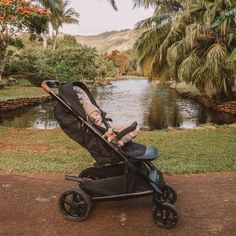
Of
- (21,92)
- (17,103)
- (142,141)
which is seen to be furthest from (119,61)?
(142,141)

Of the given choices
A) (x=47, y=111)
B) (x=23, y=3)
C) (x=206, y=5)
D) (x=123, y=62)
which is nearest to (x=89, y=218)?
(x=206, y=5)

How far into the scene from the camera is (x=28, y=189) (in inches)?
211

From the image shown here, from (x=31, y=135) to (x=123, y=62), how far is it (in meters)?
83.2

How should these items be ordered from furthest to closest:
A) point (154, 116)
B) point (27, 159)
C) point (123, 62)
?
1. point (123, 62)
2. point (154, 116)
3. point (27, 159)

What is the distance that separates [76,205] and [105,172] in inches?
18.9

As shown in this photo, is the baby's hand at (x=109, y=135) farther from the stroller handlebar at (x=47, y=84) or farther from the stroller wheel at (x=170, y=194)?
the stroller wheel at (x=170, y=194)

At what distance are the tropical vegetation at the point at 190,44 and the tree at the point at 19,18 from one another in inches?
266

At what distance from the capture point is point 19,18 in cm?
2375

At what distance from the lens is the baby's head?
14.3 feet

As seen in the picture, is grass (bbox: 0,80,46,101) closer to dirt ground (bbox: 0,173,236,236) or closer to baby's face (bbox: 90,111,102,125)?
dirt ground (bbox: 0,173,236,236)

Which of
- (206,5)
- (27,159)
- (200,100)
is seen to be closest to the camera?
(27,159)

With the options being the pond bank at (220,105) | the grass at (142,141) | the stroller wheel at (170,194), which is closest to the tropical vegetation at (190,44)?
the pond bank at (220,105)

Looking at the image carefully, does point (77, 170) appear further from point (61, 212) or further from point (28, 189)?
point (61, 212)

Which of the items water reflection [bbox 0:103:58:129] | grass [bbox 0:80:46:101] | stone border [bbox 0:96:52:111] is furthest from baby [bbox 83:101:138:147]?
grass [bbox 0:80:46:101]
